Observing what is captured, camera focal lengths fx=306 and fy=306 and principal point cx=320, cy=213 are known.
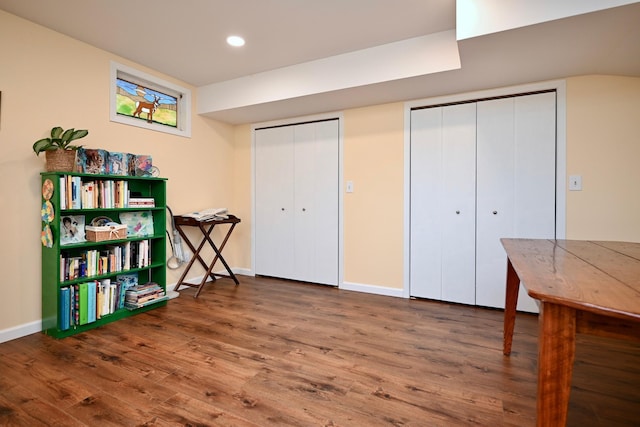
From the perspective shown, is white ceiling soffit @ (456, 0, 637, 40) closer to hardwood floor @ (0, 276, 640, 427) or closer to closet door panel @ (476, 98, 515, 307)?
closet door panel @ (476, 98, 515, 307)

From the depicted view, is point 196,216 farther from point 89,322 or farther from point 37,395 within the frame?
point 37,395

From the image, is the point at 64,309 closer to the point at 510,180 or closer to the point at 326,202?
the point at 326,202

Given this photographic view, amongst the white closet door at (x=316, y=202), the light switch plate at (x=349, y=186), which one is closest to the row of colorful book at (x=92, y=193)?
the white closet door at (x=316, y=202)

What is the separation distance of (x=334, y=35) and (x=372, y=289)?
2494 mm

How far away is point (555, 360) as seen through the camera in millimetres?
891

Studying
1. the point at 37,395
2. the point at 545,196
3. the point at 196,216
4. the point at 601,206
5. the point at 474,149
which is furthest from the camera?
the point at 196,216

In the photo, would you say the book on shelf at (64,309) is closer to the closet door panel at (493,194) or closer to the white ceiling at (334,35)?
the white ceiling at (334,35)

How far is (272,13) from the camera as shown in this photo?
220 centimetres

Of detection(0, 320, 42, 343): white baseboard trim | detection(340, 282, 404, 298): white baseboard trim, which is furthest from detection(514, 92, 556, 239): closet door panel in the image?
detection(0, 320, 42, 343): white baseboard trim

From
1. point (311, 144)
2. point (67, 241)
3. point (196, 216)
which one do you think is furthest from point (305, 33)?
point (67, 241)

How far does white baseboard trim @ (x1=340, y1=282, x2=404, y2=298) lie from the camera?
3254 mm

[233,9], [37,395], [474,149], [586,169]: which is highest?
[233,9]

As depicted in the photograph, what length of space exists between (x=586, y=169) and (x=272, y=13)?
109 inches

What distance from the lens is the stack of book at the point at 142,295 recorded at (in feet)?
8.75
